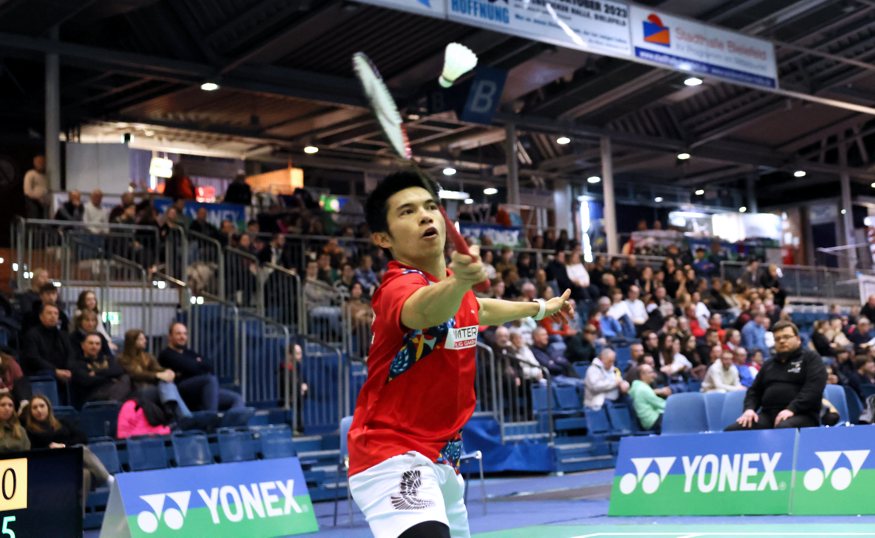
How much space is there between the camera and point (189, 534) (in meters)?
9.17

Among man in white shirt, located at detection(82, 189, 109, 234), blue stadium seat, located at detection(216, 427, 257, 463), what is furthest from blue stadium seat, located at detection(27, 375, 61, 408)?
man in white shirt, located at detection(82, 189, 109, 234)

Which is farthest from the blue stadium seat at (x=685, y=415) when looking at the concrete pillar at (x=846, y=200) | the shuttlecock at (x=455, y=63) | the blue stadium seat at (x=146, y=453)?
the concrete pillar at (x=846, y=200)

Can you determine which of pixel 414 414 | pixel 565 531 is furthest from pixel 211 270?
pixel 414 414

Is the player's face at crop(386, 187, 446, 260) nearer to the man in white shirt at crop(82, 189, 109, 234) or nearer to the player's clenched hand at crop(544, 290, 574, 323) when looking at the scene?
the player's clenched hand at crop(544, 290, 574, 323)

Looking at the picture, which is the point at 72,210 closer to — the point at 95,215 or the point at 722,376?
the point at 95,215

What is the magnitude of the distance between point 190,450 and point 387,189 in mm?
8278

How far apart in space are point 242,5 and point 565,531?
12839 millimetres

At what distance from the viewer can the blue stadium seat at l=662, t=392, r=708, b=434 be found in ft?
42.0

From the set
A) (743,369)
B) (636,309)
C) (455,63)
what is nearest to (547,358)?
A: (743,369)

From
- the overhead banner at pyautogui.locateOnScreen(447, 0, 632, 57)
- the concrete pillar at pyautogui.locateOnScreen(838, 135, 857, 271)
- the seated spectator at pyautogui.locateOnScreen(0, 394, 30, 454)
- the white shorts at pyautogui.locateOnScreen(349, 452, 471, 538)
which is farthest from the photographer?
the concrete pillar at pyautogui.locateOnScreen(838, 135, 857, 271)

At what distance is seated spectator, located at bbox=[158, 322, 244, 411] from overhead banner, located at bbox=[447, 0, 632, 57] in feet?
20.7

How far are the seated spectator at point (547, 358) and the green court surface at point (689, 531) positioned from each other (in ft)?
25.4

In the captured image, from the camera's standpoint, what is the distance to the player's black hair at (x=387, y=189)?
13.0 feet

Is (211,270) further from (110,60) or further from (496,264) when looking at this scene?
(496,264)
